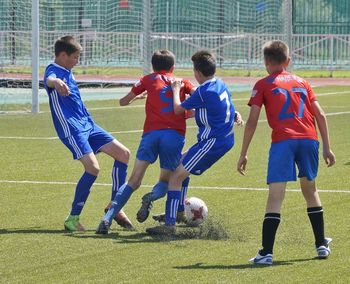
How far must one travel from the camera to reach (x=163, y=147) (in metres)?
10.9

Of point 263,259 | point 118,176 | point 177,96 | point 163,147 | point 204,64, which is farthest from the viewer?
point 118,176

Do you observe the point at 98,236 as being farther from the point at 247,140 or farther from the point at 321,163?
the point at 321,163

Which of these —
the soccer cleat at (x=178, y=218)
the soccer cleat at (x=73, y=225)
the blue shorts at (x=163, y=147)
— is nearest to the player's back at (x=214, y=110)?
the blue shorts at (x=163, y=147)

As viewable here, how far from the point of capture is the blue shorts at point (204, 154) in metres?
10.6

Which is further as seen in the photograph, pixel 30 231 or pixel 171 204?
pixel 30 231

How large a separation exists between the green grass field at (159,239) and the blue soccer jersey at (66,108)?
3.03ft

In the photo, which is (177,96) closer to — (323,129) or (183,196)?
(183,196)

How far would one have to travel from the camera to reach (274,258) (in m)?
9.42

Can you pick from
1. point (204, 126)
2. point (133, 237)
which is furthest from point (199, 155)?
point (133, 237)

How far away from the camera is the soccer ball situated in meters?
11.1

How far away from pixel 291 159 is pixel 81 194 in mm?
2586

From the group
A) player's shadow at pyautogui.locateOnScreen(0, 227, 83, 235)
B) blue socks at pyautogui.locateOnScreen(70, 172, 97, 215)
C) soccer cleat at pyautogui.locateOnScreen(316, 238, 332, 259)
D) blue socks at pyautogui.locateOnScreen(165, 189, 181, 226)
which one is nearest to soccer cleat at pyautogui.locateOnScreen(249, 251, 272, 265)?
soccer cleat at pyautogui.locateOnScreen(316, 238, 332, 259)

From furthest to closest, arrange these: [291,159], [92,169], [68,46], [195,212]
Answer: [68,46] → [92,169] → [195,212] → [291,159]

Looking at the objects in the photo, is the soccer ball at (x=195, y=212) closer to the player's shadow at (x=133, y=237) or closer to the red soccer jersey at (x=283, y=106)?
the player's shadow at (x=133, y=237)
